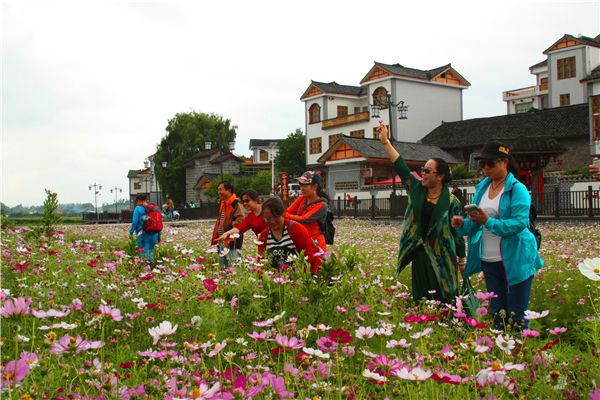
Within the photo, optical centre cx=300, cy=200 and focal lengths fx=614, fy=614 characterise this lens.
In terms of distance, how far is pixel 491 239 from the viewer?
453 centimetres

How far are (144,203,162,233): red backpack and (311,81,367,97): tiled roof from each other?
46.7 metres

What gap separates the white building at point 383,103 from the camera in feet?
167

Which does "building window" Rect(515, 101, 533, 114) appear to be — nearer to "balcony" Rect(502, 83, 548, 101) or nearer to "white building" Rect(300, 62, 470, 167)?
"balcony" Rect(502, 83, 548, 101)

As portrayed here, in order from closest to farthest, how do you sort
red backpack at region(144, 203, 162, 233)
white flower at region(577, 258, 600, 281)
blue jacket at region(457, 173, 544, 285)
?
1. white flower at region(577, 258, 600, 281)
2. blue jacket at region(457, 173, 544, 285)
3. red backpack at region(144, 203, 162, 233)

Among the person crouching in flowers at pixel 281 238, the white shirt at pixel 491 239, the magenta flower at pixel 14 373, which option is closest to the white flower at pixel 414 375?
the magenta flower at pixel 14 373

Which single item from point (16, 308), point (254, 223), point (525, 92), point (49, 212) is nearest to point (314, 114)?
point (525, 92)

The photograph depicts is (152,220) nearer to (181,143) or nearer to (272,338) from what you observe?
(272,338)

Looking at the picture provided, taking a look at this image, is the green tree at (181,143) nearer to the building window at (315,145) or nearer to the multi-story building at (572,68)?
the building window at (315,145)

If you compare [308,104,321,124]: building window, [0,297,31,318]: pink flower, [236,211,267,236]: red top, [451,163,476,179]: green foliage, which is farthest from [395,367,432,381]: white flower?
[308,104,321,124]: building window

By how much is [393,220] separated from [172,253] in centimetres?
1834

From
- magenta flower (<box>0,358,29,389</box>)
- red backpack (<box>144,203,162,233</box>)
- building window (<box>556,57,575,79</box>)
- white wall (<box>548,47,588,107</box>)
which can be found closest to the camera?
magenta flower (<box>0,358,29,389</box>)

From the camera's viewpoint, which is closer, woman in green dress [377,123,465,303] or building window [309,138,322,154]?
woman in green dress [377,123,465,303]

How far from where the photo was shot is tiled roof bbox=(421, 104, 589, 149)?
1578 inches

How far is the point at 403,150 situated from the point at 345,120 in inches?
481
